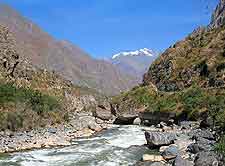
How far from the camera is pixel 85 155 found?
40938 mm

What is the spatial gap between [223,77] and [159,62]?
41145 mm

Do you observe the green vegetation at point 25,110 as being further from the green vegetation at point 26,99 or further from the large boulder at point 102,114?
the large boulder at point 102,114

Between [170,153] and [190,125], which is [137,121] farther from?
[170,153]

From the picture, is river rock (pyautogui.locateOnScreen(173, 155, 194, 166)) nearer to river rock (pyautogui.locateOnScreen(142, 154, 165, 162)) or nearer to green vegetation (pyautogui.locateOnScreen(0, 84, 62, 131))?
river rock (pyautogui.locateOnScreen(142, 154, 165, 162))

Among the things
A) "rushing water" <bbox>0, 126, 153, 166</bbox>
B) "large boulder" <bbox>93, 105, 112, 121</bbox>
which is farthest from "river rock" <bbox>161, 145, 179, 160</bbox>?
"large boulder" <bbox>93, 105, 112, 121</bbox>

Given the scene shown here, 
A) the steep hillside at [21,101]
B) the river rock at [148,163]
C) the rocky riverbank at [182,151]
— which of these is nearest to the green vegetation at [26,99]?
the steep hillside at [21,101]

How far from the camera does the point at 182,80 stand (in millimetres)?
103938

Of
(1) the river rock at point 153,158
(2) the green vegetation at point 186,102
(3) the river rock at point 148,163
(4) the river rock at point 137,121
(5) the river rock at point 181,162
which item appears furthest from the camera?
(4) the river rock at point 137,121

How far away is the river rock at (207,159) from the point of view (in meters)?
32.1

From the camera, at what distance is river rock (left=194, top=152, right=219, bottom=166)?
105 feet

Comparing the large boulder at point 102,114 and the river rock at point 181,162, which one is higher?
the large boulder at point 102,114

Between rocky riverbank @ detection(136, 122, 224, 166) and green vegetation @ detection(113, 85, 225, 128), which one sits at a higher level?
green vegetation @ detection(113, 85, 225, 128)

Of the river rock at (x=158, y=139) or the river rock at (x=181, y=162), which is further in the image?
the river rock at (x=158, y=139)

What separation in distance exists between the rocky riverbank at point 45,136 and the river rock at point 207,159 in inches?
684
